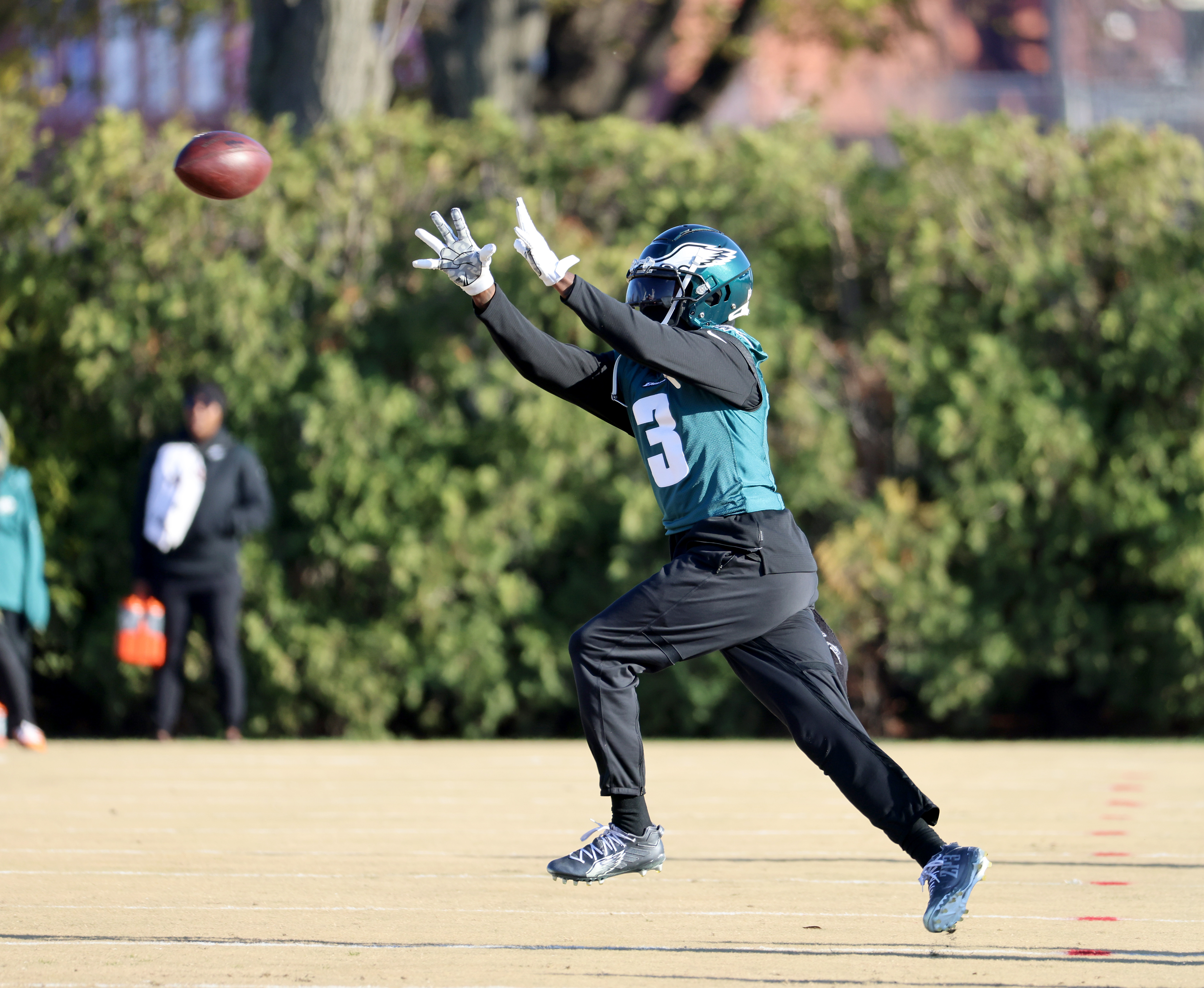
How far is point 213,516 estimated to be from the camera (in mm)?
10992

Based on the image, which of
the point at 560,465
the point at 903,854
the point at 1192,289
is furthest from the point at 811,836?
the point at 1192,289

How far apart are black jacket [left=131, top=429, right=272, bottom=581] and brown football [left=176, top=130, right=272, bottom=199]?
412cm

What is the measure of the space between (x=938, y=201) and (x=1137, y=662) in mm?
3461

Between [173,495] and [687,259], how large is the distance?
6.33 m

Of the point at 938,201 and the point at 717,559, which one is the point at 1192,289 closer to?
the point at 938,201

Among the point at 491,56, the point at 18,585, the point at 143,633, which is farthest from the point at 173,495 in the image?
the point at 491,56

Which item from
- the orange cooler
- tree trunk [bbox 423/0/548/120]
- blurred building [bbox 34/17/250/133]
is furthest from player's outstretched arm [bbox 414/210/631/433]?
blurred building [bbox 34/17/250/133]

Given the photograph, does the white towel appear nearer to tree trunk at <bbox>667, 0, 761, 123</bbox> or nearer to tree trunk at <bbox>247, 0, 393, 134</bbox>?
tree trunk at <bbox>247, 0, 393, 134</bbox>

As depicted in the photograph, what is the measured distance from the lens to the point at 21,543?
10.3 m

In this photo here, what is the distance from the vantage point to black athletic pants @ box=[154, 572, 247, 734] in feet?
36.1

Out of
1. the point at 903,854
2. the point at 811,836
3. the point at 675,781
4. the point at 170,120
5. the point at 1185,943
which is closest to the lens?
the point at 1185,943

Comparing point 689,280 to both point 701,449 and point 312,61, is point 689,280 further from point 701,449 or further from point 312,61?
point 312,61

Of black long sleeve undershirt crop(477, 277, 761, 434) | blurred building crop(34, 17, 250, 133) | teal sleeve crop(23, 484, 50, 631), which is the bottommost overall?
teal sleeve crop(23, 484, 50, 631)

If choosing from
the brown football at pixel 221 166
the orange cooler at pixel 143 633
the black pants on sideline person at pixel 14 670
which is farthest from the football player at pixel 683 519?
the orange cooler at pixel 143 633
